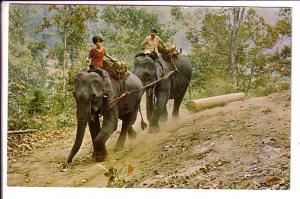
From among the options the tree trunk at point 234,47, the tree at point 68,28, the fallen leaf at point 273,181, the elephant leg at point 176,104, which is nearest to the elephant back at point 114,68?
the tree at point 68,28

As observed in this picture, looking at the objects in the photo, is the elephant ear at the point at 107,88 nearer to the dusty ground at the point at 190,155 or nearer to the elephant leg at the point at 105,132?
the elephant leg at the point at 105,132

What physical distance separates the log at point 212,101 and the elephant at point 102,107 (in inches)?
19.6

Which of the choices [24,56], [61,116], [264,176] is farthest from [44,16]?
[264,176]

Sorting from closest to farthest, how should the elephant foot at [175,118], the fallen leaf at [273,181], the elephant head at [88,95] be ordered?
the elephant head at [88,95] → the fallen leaf at [273,181] → the elephant foot at [175,118]

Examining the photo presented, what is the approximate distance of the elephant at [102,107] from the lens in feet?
18.5

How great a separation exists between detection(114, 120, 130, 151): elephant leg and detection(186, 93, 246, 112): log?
0.60 meters

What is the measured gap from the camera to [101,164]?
228 inches

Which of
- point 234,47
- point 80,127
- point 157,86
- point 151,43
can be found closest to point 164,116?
point 157,86

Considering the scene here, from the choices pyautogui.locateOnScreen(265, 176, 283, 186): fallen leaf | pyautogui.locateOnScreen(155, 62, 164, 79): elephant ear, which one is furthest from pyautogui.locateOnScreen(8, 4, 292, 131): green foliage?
pyautogui.locateOnScreen(265, 176, 283, 186): fallen leaf

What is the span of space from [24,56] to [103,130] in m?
1.02

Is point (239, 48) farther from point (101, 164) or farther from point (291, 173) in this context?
point (101, 164)

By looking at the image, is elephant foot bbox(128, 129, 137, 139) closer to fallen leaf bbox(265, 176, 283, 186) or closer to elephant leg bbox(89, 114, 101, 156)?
elephant leg bbox(89, 114, 101, 156)

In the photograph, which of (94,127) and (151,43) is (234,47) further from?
(94,127)

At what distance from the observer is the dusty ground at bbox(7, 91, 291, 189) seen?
5.74m
